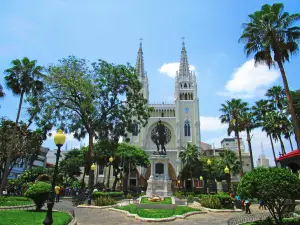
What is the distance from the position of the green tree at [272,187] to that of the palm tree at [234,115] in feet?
80.4

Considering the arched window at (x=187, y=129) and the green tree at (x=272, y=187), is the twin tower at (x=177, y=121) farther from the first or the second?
the green tree at (x=272, y=187)

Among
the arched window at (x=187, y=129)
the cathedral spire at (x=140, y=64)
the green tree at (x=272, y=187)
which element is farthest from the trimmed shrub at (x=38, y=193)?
the cathedral spire at (x=140, y=64)

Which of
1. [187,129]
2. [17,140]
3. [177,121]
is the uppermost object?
[177,121]

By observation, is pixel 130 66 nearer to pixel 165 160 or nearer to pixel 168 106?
pixel 165 160

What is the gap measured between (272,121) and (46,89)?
27.5 m

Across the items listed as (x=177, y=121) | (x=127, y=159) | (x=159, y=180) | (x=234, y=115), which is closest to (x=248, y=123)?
(x=234, y=115)

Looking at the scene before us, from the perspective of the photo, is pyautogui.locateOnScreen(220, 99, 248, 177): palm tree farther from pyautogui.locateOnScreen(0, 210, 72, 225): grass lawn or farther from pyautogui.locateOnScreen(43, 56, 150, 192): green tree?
pyautogui.locateOnScreen(0, 210, 72, 225): grass lawn

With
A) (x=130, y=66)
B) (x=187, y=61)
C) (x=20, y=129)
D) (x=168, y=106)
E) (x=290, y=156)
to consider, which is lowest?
(x=290, y=156)

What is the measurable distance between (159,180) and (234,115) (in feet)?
47.3

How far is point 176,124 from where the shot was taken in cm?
6450

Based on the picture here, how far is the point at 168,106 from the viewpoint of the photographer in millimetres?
68312

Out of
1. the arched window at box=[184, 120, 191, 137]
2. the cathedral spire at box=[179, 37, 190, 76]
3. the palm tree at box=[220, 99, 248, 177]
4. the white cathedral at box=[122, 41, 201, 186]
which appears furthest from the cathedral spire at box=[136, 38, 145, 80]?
the palm tree at box=[220, 99, 248, 177]

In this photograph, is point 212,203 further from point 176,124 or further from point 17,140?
point 176,124

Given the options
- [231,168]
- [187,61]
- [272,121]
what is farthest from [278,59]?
[187,61]
